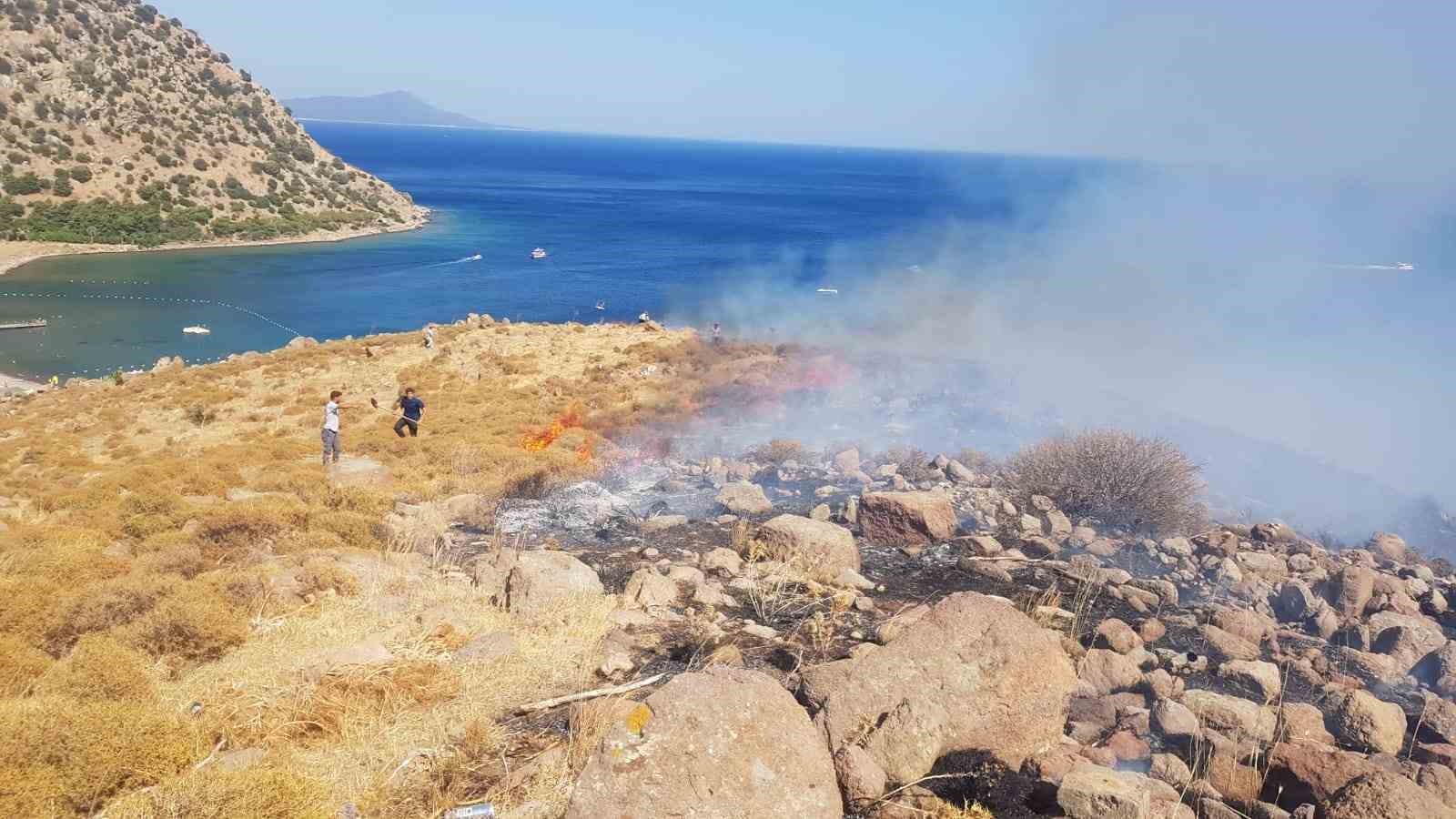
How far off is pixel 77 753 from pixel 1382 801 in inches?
309

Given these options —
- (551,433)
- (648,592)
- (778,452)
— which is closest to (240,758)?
(648,592)

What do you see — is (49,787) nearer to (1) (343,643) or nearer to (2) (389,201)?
(1) (343,643)

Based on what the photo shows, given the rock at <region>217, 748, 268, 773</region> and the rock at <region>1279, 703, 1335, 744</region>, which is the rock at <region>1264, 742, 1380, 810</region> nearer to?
the rock at <region>1279, 703, 1335, 744</region>

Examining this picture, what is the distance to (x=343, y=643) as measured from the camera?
773cm

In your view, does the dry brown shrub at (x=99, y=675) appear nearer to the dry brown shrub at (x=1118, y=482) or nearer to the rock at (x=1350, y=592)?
the dry brown shrub at (x=1118, y=482)

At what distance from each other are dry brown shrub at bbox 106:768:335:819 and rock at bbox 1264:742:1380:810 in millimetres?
6181

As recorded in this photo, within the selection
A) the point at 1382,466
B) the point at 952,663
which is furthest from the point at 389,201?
the point at 952,663

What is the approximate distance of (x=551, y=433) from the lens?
1730 cm

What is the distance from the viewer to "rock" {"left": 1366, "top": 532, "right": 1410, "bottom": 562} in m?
13.1

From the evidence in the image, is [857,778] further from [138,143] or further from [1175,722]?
[138,143]

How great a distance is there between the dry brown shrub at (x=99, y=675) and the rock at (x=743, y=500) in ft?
24.5

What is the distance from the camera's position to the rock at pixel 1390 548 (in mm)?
13070

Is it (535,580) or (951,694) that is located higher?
(951,694)

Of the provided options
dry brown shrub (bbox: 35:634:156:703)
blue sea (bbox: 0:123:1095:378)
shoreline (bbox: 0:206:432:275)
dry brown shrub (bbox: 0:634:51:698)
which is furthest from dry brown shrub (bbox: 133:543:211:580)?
shoreline (bbox: 0:206:432:275)
